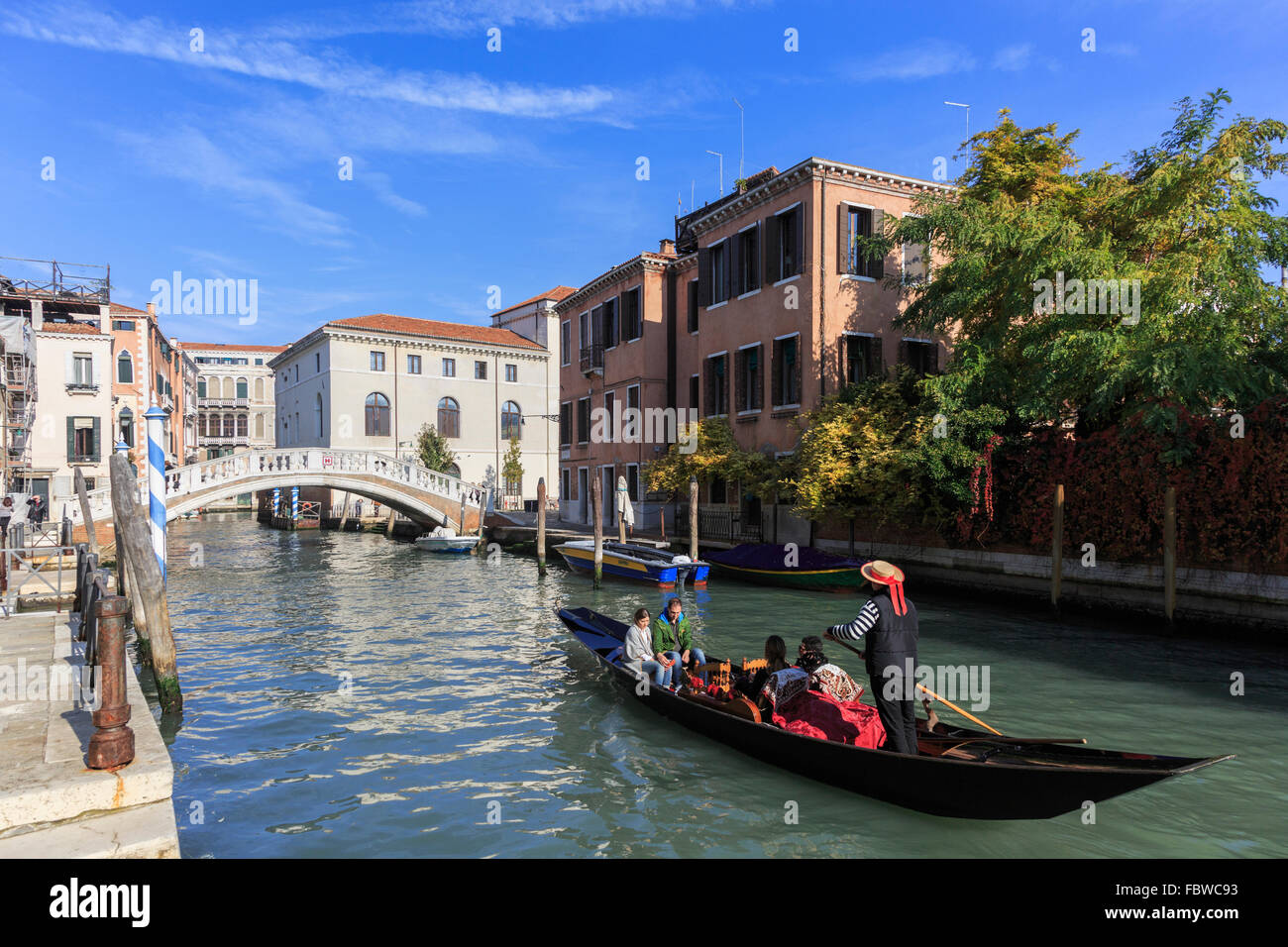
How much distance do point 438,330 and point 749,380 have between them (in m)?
21.6

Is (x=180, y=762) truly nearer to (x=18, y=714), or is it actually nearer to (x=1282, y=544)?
(x=18, y=714)

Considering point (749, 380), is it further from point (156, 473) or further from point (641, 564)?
point (156, 473)

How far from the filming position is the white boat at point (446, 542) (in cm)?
2427

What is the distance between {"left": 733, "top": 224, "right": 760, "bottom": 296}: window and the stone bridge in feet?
37.8

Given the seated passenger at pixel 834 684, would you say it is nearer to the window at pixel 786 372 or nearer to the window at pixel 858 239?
the window at pixel 786 372

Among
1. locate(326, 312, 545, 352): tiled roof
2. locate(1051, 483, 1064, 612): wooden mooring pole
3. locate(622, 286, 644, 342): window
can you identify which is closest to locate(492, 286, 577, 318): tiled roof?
locate(326, 312, 545, 352): tiled roof

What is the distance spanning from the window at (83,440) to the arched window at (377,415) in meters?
9.83

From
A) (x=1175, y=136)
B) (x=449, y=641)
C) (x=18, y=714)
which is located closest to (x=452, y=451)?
(x=449, y=641)

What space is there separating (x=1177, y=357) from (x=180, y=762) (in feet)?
→ 43.2

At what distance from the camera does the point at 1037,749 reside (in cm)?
506

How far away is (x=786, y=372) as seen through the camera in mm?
18234

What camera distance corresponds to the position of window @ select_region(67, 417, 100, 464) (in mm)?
29734

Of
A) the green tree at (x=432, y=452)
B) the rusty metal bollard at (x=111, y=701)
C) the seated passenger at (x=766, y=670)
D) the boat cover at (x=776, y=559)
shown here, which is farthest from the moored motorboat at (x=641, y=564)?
the green tree at (x=432, y=452)

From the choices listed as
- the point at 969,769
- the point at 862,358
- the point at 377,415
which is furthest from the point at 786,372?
the point at 377,415
